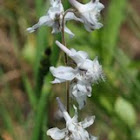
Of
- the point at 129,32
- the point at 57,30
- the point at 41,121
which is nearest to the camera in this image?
the point at 57,30

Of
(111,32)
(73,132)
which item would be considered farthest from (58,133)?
(111,32)

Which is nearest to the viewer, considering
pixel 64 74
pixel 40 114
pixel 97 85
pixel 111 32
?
pixel 64 74

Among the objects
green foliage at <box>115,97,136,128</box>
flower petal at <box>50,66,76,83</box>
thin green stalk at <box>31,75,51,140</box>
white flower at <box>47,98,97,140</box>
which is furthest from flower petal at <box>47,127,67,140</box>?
green foliage at <box>115,97,136,128</box>

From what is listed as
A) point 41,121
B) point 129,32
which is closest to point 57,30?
point 41,121

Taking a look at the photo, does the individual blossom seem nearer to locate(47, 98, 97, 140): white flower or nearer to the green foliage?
locate(47, 98, 97, 140): white flower

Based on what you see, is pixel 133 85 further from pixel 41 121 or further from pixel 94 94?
pixel 41 121

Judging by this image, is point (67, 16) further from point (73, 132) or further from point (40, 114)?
point (40, 114)

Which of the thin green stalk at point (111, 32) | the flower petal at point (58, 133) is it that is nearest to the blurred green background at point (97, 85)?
the thin green stalk at point (111, 32)
